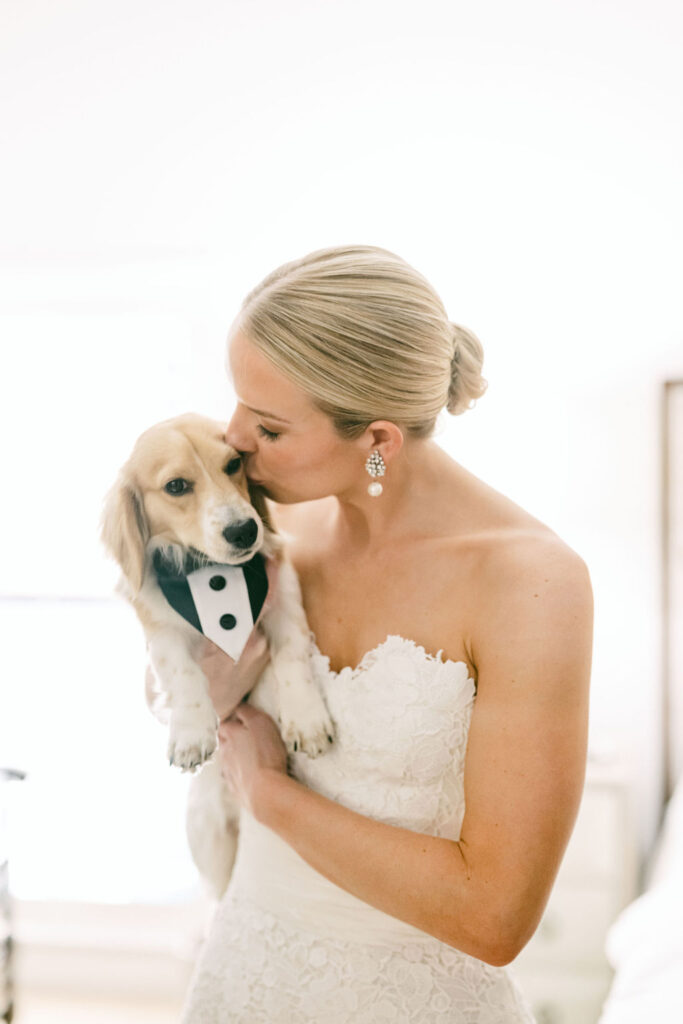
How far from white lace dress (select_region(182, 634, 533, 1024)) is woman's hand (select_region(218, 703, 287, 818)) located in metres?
0.05

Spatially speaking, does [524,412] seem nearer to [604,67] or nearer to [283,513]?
[604,67]

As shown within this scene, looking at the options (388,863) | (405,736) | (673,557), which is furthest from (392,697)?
(673,557)

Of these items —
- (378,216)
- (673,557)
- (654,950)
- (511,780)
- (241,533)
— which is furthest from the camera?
(673,557)

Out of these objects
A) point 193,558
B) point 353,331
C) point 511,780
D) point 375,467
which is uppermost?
point 353,331

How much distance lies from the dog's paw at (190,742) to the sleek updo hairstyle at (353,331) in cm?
40

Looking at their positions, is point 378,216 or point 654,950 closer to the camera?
point 654,950

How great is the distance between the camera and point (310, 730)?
3.31 feet

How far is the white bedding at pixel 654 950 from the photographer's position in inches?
57.5

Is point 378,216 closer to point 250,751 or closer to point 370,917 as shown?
point 250,751

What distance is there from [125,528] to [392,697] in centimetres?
38

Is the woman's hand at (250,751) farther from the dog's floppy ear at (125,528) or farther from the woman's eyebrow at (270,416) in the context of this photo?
the woman's eyebrow at (270,416)

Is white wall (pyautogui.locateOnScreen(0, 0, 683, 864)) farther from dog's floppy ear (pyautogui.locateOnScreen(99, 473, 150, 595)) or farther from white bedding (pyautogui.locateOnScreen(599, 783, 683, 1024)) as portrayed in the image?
dog's floppy ear (pyautogui.locateOnScreen(99, 473, 150, 595))

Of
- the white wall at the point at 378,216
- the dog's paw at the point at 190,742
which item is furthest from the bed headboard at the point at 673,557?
the dog's paw at the point at 190,742

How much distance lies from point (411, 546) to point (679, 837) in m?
1.55
